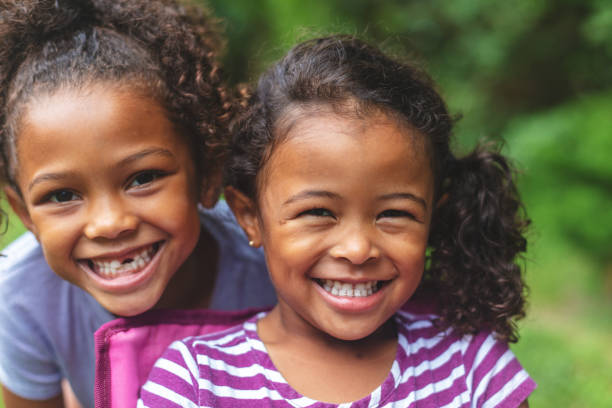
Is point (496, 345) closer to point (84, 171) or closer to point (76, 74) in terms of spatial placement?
point (84, 171)

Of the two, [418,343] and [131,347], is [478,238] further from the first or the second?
[131,347]

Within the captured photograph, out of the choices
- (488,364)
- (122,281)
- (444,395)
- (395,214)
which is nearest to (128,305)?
(122,281)

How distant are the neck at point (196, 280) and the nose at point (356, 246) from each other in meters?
0.77

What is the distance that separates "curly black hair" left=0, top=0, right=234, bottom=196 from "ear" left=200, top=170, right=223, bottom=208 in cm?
2

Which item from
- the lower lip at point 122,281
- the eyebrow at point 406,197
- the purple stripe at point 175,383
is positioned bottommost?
the purple stripe at point 175,383

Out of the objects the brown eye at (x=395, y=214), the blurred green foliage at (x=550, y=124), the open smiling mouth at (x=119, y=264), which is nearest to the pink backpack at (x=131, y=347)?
the open smiling mouth at (x=119, y=264)

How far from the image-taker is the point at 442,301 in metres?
2.07

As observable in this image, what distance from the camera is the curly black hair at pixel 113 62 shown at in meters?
1.83

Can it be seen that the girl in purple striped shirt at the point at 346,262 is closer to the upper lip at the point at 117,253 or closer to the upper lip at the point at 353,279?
the upper lip at the point at 353,279

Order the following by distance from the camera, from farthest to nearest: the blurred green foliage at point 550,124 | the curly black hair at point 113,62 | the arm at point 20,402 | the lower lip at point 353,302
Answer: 1. the blurred green foliage at point 550,124
2. the arm at point 20,402
3. the curly black hair at point 113,62
4. the lower lip at point 353,302

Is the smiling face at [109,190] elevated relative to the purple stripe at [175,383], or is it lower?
elevated

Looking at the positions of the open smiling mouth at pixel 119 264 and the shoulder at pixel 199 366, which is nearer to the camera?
the shoulder at pixel 199 366

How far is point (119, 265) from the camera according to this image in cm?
188

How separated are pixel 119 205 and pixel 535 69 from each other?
403 centimetres
